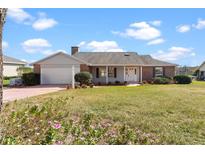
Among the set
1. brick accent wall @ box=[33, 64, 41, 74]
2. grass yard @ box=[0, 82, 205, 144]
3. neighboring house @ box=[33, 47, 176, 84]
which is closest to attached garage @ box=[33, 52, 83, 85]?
neighboring house @ box=[33, 47, 176, 84]

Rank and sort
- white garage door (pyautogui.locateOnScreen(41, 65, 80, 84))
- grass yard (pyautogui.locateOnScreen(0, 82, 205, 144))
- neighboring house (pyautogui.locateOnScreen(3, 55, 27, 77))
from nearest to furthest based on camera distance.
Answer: grass yard (pyautogui.locateOnScreen(0, 82, 205, 144)) < white garage door (pyautogui.locateOnScreen(41, 65, 80, 84)) < neighboring house (pyautogui.locateOnScreen(3, 55, 27, 77))

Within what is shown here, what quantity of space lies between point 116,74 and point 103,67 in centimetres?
180

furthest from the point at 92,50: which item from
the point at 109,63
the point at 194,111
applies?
the point at 194,111

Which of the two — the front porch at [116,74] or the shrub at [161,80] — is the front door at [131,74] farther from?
the shrub at [161,80]

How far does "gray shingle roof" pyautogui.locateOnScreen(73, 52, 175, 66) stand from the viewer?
116 ft

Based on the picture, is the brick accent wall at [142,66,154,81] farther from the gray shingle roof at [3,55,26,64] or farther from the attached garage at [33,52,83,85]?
the gray shingle roof at [3,55,26,64]

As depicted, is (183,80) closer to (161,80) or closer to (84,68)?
(161,80)

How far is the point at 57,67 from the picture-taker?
33.2 meters

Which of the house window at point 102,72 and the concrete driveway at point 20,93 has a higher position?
the house window at point 102,72

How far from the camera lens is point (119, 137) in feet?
17.5

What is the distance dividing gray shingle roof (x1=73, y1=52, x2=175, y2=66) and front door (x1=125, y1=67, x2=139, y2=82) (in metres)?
1.19

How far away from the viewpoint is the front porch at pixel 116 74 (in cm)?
3562

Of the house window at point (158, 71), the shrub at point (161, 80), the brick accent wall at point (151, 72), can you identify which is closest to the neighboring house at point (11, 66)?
the brick accent wall at point (151, 72)

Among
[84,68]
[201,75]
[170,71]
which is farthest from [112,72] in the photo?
[201,75]
